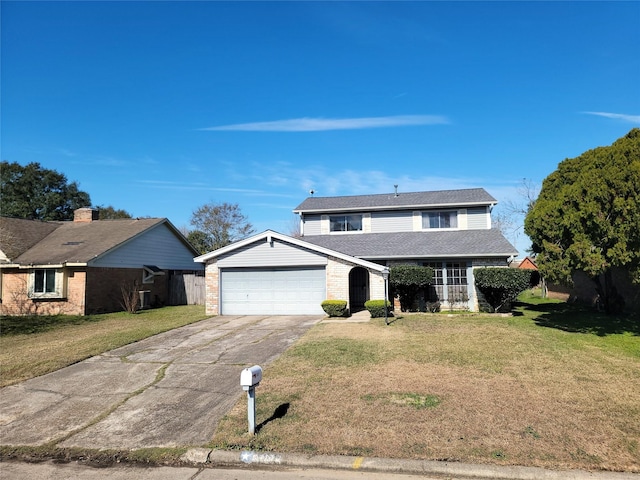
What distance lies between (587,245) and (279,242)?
37.9 feet

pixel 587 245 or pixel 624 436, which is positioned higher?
pixel 587 245

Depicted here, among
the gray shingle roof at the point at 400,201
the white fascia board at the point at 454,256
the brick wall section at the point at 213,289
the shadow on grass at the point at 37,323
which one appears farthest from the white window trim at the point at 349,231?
the shadow on grass at the point at 37,323

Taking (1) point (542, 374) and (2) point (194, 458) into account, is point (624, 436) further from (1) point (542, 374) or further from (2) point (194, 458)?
(2) point (194, 458)

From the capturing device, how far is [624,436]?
15.9ft

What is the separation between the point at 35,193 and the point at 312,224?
35.5 meters

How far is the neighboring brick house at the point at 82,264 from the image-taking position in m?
18.7

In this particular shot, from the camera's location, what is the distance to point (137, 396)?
23.1 ft

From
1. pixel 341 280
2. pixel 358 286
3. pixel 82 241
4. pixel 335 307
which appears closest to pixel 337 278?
pixel 341 280

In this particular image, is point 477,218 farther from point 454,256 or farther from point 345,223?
point 345,223

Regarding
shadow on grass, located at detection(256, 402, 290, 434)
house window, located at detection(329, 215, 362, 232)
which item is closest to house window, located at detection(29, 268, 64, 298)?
house window, located at detection(329, 215, 362, 232)

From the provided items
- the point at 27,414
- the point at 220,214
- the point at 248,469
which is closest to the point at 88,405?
the point at 27,414

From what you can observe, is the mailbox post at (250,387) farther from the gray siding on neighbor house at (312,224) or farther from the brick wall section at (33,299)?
the gray siding on neighbor house at (312,224)

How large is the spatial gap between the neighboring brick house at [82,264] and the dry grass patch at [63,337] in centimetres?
152

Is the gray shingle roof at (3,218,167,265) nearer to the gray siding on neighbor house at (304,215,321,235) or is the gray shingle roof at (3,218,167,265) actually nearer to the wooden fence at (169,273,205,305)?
the wooden fence at (169,273,205,305)
